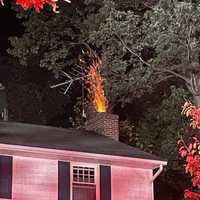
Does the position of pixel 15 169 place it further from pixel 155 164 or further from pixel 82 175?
pixel 155 164

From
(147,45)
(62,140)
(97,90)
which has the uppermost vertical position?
(147,45)

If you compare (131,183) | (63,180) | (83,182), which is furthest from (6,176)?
(131,183)

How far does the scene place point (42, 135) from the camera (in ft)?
82.7

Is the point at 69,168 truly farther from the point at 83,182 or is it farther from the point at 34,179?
the point at 34,179

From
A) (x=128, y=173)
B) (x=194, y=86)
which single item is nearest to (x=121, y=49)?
(x=194, y=86)

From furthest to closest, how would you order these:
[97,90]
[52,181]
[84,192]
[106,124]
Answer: [97,90] → [106,124] → [84,192] → [52,181]

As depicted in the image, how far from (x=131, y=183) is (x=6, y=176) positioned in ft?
15.2

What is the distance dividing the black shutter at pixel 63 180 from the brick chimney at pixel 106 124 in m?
4.46

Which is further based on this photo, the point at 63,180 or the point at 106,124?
the point at 106,124

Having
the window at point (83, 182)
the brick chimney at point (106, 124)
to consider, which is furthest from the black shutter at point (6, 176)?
the brick chimney at point (106, 124)

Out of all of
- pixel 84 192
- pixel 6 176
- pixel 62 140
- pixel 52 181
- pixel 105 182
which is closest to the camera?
pixel 6 176

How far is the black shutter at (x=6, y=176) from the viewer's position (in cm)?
2239

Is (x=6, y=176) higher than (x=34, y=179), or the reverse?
(x=6, y=176)

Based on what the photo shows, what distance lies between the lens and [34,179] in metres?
23.0
